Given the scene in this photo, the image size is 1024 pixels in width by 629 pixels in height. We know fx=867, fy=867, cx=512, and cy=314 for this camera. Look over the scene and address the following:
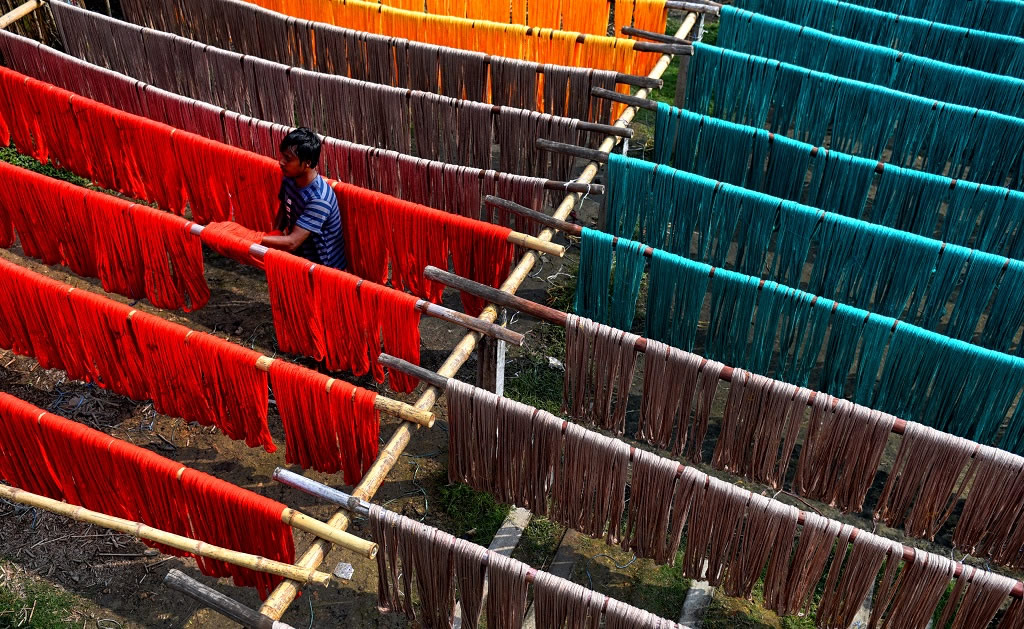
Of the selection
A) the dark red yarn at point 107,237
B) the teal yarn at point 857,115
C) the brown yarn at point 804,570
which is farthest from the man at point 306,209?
the teal yarn at point 857,115

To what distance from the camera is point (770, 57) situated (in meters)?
9.52

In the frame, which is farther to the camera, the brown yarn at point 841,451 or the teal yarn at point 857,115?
the teal yarn at point 857,115

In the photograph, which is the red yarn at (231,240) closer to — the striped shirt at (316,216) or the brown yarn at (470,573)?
the striped shirt at (316,216)

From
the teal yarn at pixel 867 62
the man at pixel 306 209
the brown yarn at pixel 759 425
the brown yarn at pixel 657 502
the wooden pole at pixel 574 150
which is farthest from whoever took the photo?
the teal yarn at pixel 867 62

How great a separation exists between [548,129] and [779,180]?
85.7 inches

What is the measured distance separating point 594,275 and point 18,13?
25.6ft

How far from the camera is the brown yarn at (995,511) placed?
5285 millimetres

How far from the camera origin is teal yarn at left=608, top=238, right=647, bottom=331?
22.3ft

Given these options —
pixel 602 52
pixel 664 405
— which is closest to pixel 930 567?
pixel 664 405

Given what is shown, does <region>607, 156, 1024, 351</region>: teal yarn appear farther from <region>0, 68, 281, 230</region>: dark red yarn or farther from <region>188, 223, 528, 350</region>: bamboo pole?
<region>0, 68, 281, 230</region>: dark red yarn

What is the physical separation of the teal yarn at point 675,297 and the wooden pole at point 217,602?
3.79 metres

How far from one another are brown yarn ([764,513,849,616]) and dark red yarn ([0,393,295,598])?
2976mm

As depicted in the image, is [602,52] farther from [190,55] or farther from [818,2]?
[190,55]

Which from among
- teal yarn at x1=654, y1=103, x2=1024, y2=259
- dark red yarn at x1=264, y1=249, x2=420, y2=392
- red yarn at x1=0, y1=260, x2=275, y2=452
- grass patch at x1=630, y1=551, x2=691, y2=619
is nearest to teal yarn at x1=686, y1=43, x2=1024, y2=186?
teal yarn at x1=654, y1=103, x2=1024, y2=259
